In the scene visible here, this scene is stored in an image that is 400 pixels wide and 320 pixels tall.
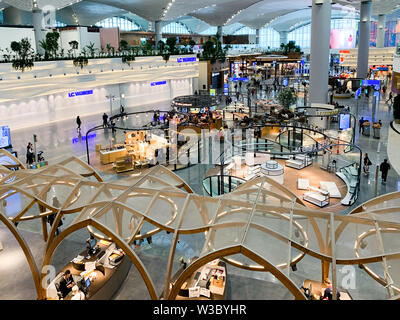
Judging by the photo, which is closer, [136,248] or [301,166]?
[136,248]

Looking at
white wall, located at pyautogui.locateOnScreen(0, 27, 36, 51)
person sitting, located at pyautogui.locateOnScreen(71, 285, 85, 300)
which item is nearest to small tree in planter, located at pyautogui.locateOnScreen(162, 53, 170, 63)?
white wall, located at pyautogui.locateOnScreen(0, 27, 36, 51)

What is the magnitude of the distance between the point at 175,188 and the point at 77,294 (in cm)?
304

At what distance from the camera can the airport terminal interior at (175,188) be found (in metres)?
6.40

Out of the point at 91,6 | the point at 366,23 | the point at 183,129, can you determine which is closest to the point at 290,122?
the point at 183,129

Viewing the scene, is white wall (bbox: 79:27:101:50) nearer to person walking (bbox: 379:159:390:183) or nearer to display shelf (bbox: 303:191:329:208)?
display shelf (bbox: 303:191:329:208)

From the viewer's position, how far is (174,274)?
8758mm

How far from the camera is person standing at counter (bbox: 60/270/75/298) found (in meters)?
7.74

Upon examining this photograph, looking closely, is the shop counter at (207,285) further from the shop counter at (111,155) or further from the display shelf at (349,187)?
the shop counter at (111,155)

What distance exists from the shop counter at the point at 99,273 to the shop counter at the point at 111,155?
367 inches

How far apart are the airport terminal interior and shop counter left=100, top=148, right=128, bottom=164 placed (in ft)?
0.23

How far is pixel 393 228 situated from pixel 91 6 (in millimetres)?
50187

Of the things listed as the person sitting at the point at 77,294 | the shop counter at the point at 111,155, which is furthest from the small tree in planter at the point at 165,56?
the person sitting at the point at 77,294

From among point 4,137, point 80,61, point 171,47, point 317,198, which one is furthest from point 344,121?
point 171,47
